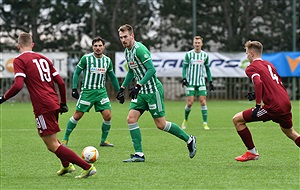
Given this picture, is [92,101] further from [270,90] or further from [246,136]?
[270,90]

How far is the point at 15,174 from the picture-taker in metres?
8.32

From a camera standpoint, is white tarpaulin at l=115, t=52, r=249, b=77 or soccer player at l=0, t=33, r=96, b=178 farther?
white tarpaulin at l=115, t=52, r=249, b=77

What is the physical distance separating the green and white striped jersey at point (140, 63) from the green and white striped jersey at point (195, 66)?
6.05m

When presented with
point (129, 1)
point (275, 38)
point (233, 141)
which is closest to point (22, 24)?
point (129, 1)

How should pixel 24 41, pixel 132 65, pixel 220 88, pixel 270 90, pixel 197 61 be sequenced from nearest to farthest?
pixel 24 41 < pixel 270 90 < pixel 132 65 < pixel 197 61 < pixel 220 88

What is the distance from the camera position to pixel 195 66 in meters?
15.9

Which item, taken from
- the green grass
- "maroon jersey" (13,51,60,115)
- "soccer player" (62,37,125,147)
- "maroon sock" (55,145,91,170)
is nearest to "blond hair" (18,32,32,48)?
"maroon jersey" (13,51,60,115)

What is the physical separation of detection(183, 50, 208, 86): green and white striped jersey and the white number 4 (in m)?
8.21

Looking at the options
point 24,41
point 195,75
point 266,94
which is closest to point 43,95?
point 24,41

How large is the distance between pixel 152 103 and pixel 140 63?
1.94 ft

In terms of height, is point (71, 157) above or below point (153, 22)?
below

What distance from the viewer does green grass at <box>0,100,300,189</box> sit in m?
7.53

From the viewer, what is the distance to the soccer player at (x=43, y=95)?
7750 millimetres

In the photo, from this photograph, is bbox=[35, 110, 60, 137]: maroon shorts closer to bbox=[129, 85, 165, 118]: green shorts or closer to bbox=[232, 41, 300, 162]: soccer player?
bbox=[129, 85, 165, 118]: green shorts
